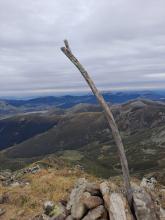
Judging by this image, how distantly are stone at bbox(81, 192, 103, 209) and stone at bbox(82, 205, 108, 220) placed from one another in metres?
0.38

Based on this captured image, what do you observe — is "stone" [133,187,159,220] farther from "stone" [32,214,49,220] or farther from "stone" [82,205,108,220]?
"stone" [32,214,49,220]

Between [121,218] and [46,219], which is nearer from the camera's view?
[121,218]

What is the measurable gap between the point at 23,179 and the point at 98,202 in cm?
2135

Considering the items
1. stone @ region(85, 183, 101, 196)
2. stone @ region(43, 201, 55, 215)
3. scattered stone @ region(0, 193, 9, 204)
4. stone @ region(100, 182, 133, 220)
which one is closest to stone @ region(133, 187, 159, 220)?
stone @ region(100, 182, 133, 220)

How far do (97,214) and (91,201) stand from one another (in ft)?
3.93

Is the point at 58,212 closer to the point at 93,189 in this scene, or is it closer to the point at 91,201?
the point at 93,189

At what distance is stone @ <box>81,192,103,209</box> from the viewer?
24719mm

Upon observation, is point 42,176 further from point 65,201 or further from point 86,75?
point 86,75

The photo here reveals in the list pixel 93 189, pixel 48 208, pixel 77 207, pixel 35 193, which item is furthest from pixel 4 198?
pixel 77 207

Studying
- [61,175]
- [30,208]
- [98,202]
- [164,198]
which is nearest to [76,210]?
[98,202]

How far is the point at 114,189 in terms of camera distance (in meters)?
25.0

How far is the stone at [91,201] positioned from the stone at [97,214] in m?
0.38

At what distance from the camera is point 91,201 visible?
81.7ft

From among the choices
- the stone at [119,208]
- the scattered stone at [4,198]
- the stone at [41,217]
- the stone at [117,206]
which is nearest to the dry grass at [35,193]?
the scattered stone at [4,198]
